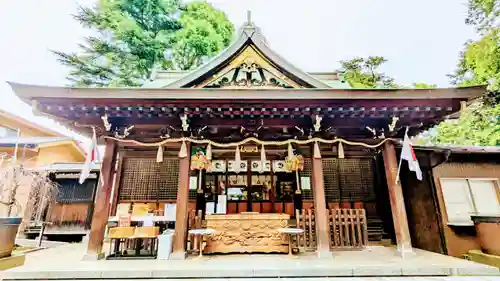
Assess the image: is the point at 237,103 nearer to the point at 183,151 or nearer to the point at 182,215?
the point at 183,151

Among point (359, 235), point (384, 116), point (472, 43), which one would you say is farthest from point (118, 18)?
point (472, 43)

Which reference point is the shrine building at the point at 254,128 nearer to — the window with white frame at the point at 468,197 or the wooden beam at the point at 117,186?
Answer: the wooden beam at the point at 117,186

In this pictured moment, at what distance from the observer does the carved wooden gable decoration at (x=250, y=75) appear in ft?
23.0

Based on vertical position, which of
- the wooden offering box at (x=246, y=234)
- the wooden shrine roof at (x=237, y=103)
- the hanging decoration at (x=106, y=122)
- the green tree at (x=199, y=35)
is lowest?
the wooden offering box at (x=246, y=234)

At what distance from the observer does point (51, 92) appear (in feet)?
17.1

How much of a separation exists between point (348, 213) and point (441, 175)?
3.70m

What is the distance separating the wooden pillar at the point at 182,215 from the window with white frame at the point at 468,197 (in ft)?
26.1

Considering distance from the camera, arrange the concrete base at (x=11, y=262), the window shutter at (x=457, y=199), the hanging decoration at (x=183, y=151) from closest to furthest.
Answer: the concrete base at (x=11, y=262) → the hanging decoration at (x=183, y=151) → the window shutter at (x=457, y=199)

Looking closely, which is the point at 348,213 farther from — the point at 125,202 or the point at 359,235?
the point at 125,202

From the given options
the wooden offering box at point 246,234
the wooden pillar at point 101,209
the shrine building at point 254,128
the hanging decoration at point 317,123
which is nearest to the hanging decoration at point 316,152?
the shrine building at point 254,128

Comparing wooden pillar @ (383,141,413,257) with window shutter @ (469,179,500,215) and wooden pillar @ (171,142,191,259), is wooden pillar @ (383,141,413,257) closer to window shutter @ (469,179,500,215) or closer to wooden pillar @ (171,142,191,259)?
window shutter @ (469,179,500,215)

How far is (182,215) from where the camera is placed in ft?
19.5

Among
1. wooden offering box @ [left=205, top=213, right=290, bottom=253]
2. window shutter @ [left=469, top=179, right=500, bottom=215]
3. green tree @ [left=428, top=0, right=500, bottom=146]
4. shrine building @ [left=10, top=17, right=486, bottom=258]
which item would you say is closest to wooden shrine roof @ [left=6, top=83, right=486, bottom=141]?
shrine building @ [left=10, top=17, right=486, bottom=258]

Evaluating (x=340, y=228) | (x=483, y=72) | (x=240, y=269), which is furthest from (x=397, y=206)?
(x=483, y=72)
